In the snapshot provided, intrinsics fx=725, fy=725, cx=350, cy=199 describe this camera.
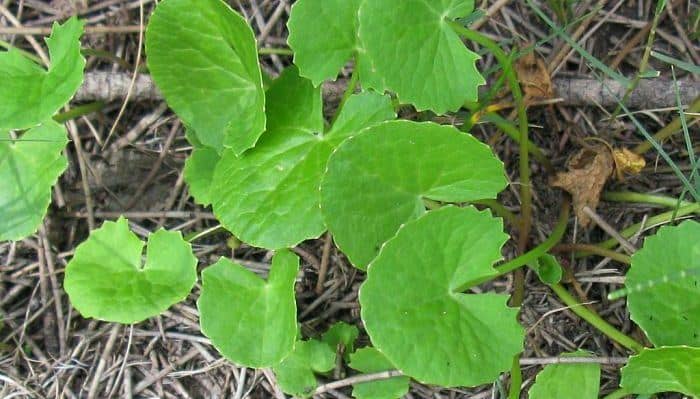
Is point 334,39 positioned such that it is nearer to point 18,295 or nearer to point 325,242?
point 325,242

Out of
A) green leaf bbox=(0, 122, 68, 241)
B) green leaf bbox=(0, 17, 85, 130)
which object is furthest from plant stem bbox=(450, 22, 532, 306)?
green leaf bbox=(0, 122, 68, 241)

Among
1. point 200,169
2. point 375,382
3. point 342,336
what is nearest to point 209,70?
point 200,169

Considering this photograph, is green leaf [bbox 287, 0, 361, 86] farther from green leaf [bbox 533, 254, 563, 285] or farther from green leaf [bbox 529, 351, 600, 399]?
green leaf [bbox 529, 351, 600, 399]

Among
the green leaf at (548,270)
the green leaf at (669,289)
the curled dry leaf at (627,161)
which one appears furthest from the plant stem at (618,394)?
the curled dry leaf at (627,161)

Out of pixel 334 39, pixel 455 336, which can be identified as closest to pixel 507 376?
pixel 455 336

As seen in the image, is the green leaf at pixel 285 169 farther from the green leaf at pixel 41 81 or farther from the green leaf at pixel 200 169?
the green leaf at pixel 41 81

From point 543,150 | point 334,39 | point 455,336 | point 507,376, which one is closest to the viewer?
point 455,336
